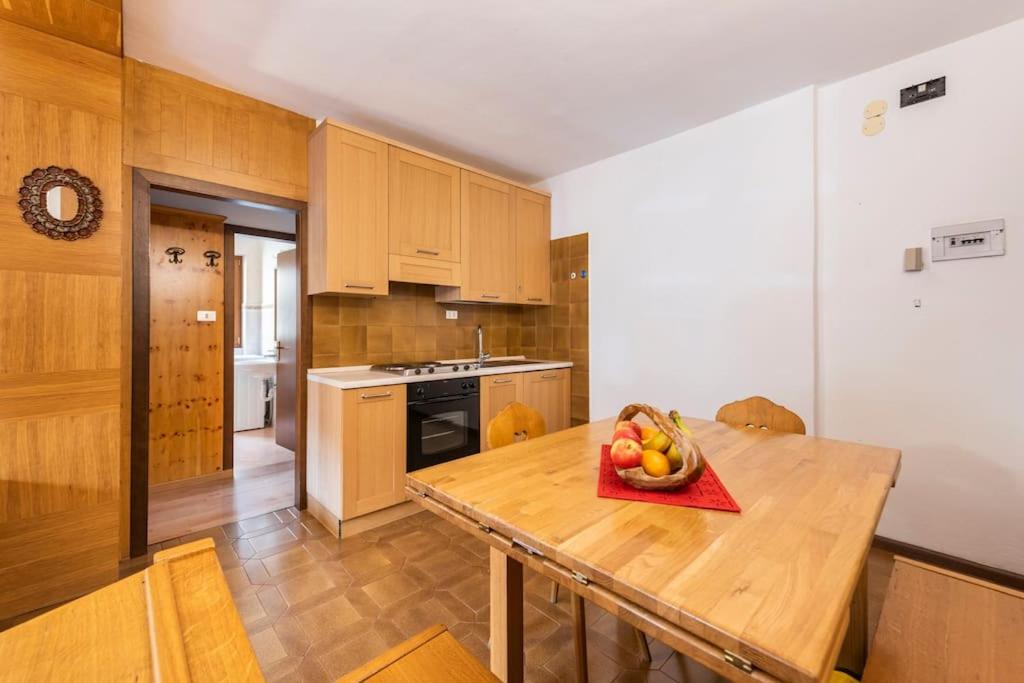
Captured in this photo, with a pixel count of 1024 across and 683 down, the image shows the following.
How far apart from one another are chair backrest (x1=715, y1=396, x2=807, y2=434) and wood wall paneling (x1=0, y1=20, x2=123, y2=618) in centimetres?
289

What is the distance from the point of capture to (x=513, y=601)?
112 centimetres

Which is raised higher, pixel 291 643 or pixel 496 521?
pixel 496 521

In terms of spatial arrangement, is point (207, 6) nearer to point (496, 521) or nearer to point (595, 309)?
point (496, 521)

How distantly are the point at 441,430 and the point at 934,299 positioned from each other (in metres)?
2.85

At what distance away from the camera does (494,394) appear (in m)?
3.13

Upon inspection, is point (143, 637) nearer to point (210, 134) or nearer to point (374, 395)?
point (374, 395)

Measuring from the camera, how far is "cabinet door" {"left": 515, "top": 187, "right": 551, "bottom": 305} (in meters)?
3.68

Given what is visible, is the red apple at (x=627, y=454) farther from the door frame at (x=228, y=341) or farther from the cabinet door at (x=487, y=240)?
the door frame at (x=228, y=341)

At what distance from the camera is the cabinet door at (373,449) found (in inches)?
95.0

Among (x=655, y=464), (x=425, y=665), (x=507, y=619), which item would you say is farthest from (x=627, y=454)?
(x=425, y=665)

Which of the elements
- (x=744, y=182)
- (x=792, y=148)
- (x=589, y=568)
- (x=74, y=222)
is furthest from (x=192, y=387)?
(x=792, y=148)

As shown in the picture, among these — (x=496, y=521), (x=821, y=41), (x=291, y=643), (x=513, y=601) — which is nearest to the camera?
(x=496, y=521)

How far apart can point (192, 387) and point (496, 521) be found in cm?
359

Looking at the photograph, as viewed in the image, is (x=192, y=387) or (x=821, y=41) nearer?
(x=821, y=41)
